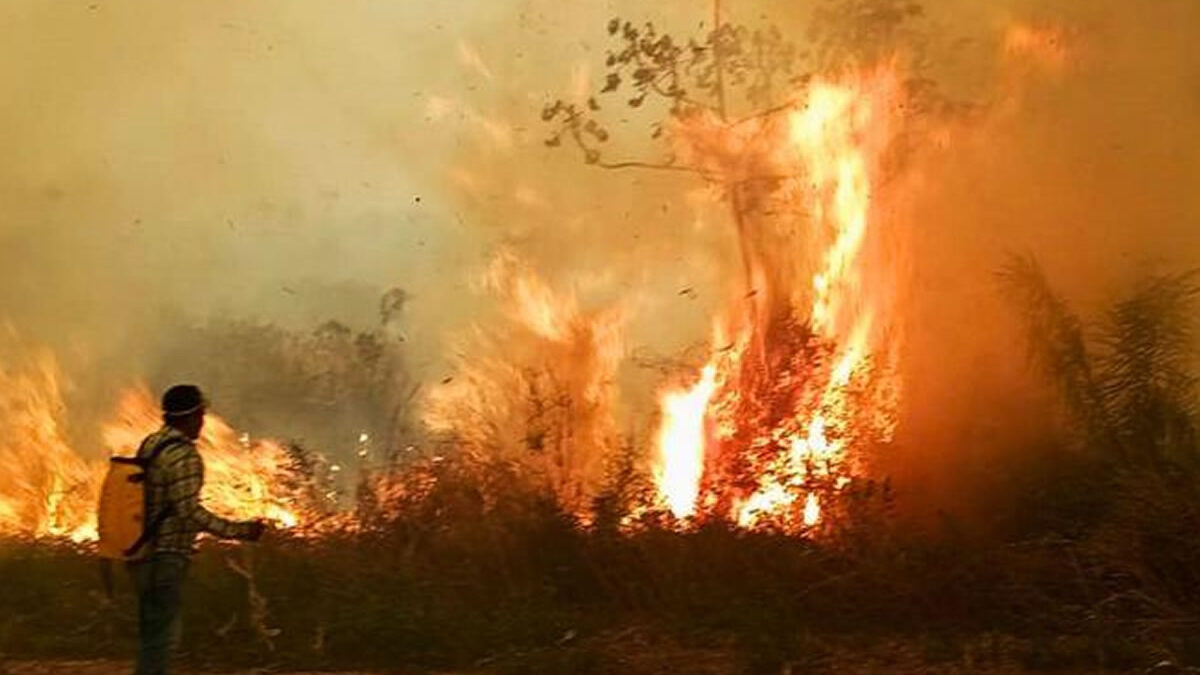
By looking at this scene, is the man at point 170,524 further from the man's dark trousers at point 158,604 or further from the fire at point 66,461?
the fire at point 66,461

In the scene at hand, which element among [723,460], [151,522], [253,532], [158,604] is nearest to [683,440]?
[723,460]

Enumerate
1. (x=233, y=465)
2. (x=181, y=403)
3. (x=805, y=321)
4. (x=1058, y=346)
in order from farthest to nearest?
(x=233, y=465), (x=805, y=321), (x=1058, y=346), (x=181, y=403)

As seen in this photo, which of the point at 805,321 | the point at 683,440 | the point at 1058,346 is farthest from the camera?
the point at 683,440

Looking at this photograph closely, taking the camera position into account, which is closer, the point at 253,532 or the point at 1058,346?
the point at 253,532

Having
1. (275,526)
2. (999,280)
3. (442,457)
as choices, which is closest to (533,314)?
(442,457)

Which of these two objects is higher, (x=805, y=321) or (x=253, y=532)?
(x=805, y=321)

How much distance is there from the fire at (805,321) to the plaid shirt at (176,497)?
5.29 metres

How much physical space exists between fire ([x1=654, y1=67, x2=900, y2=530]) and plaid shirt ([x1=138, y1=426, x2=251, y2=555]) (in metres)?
5.29

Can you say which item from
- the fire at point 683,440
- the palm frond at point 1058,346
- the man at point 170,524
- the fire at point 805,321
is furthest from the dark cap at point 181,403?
the palm frond at point 1058,346

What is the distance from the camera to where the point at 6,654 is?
10.0m

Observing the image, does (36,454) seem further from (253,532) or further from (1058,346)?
(1058,346)

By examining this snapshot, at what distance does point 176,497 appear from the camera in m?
7.39

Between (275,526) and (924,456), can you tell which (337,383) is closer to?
(275,526)

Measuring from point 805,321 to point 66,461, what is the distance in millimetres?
7170
